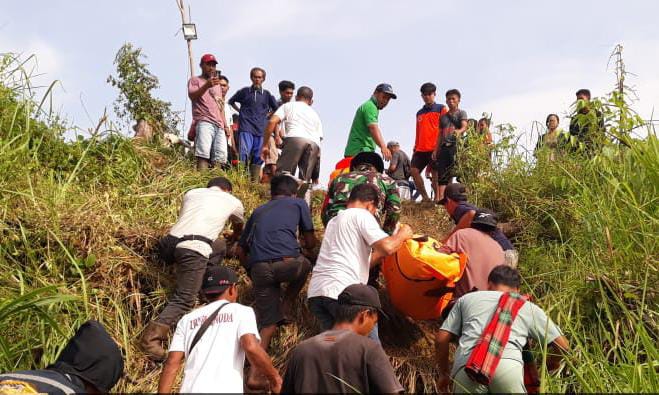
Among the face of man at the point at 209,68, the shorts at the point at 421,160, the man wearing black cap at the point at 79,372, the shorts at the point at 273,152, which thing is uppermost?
the face of man at the point at 209,68

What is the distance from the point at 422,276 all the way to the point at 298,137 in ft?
10.6

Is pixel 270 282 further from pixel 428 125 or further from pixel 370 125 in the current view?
pixel 428 125

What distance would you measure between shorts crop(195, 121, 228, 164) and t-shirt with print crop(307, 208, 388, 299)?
4.21 meters

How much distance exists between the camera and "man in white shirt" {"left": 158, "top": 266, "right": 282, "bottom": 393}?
403 cm

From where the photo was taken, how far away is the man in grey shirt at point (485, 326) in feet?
13.5

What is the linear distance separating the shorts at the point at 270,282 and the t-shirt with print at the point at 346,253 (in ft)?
1.79

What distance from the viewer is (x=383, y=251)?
4977mm

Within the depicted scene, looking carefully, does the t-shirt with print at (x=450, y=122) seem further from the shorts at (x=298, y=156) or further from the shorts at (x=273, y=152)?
the shorts at (x=273, y=152)

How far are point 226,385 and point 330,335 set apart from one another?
696 mm

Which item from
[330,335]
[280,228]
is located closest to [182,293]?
[280,228]

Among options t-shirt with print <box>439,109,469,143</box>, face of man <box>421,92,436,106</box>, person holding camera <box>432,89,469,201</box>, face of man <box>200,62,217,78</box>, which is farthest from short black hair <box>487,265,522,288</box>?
face of man <box>421,92,436,106</box>

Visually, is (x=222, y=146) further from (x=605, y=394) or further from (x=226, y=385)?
(x=605, y=394)

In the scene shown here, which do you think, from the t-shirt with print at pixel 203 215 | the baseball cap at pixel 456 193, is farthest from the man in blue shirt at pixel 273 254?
the baseball cap at pixel 456 193

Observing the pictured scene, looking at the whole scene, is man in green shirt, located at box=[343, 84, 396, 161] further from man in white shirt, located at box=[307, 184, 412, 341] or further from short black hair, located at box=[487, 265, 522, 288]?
short black hair, located at box=[487, 265, 522, 288]
